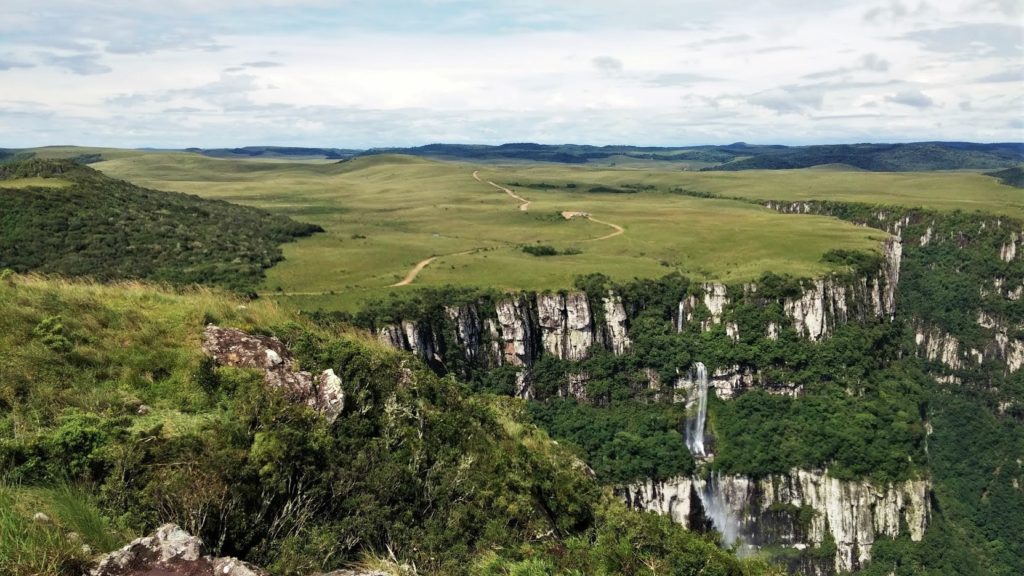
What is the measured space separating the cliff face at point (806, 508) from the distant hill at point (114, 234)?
6398 centimetres

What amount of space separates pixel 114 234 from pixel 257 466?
97.5 metres

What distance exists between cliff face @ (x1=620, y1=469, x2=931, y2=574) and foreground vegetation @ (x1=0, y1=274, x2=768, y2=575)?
208 feet

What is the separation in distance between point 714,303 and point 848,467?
104 ft

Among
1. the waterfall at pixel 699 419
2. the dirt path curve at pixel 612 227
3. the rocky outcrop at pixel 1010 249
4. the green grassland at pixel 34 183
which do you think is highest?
the green grassland at pixel 34 183

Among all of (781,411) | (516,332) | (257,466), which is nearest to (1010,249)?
(781,411)

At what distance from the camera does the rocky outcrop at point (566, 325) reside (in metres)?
99.1

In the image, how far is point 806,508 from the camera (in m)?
82.2

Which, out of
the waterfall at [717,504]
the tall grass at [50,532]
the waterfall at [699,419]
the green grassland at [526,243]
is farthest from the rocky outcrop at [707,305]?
the tall grass at [50,532]

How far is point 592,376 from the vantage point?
101 m

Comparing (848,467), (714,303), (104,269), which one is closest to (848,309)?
(714,303)

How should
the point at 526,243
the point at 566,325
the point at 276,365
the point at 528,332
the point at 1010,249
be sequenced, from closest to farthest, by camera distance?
the point at 276,365 → the point at 528,332 → the point at 566,325 → the point at 526,243 → the point at 1010,249

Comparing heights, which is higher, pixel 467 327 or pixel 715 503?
pixel 467 327

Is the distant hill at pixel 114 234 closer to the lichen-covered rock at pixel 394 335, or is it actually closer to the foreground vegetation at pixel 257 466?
the lichen-covered rock at pixel 394 335

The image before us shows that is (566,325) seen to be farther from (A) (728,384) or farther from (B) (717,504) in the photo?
(B) (717,504)
